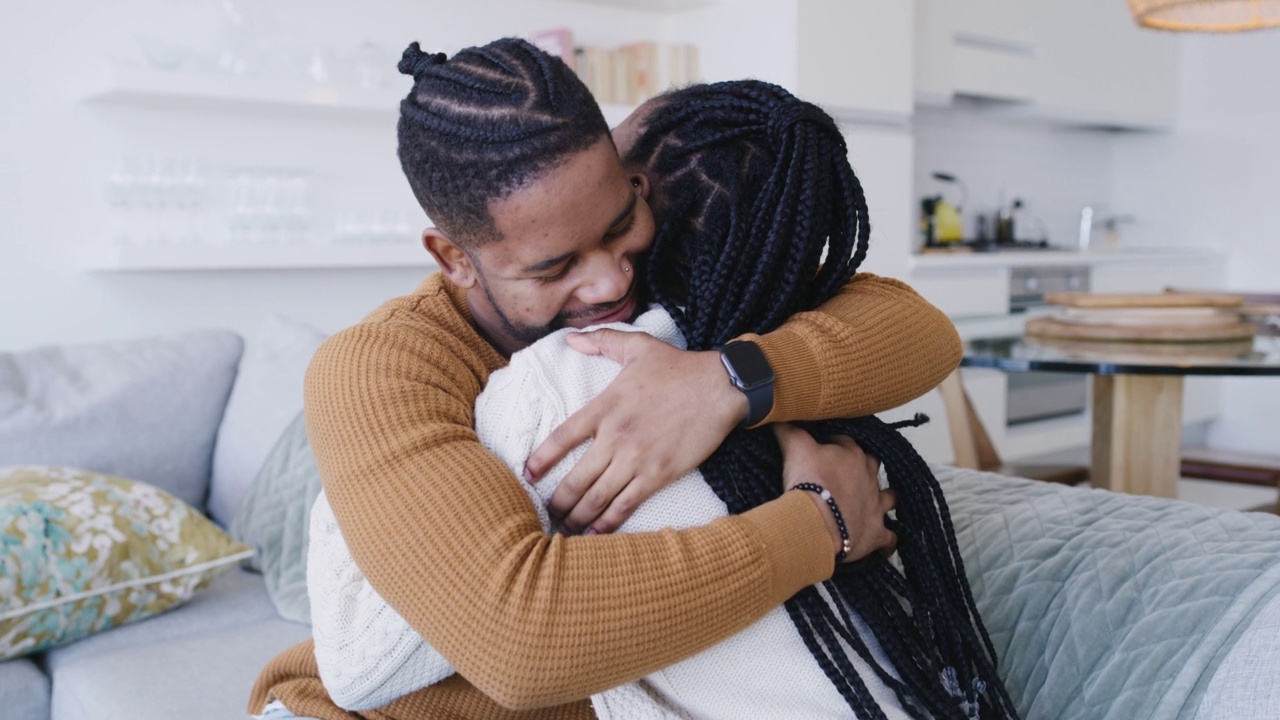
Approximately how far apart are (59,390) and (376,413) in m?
1.68

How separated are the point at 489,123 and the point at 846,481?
418 mm

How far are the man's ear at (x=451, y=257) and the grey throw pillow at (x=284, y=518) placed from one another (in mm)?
1001

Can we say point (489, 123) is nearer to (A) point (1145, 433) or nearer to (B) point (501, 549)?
(B) point (501, 549)

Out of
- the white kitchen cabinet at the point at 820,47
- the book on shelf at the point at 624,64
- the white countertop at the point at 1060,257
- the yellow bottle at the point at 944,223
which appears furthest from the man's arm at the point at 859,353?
the yellow bottle at the point at 944,223

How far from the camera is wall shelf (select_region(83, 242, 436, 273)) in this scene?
2906 mm

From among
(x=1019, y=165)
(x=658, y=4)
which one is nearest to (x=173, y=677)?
(x=658, y=4)

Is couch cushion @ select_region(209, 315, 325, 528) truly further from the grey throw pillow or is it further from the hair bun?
the hair bun

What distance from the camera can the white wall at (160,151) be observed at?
290 centimetres

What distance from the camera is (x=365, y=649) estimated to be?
0.94m

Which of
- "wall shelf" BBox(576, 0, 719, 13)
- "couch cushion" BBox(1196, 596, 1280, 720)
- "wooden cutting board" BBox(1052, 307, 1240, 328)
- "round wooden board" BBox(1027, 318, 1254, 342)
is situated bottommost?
"couch cushion" BBox(1196, 596, 1280, 720)

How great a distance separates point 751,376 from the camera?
36.3 inches

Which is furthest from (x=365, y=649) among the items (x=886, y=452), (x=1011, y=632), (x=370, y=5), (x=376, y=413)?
(x=370, y=5)

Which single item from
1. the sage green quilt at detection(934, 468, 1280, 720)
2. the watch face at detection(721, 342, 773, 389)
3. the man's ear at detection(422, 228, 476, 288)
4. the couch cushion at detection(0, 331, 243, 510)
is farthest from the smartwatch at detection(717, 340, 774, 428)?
the couch cushion at detection(0, 331, 243, 510)

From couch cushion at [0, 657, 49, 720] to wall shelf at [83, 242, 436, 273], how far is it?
136 cm
